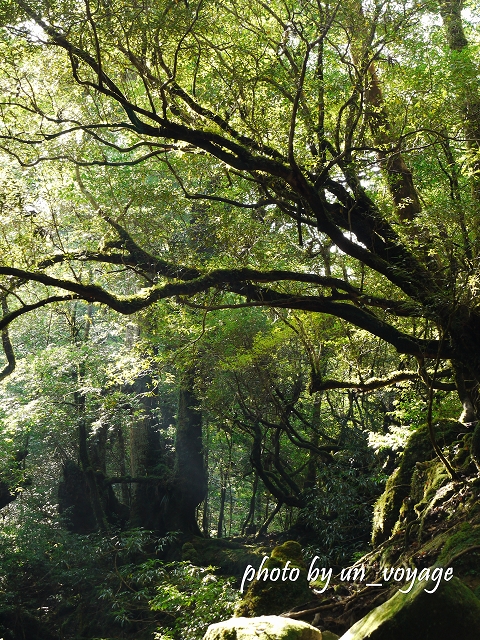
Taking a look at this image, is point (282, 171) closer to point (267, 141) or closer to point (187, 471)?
point (267, 141)

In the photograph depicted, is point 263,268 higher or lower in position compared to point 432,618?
higher

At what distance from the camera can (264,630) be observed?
167 inches

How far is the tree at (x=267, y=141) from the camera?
6324 mm

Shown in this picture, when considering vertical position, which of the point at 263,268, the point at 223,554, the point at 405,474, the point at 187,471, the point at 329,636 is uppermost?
the point at 263,268

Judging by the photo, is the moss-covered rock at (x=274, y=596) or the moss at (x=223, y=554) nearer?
the moss-covered rock at (x=274, y=596)

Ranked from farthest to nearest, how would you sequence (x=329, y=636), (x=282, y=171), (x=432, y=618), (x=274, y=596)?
(x=282, y=171), (x=274, y=596), (x=329, y=636), (x=432, y=618)

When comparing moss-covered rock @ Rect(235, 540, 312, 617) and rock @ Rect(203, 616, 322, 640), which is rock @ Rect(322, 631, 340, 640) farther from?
moss-covered rock @ Rect(235, 540, 312, 617)

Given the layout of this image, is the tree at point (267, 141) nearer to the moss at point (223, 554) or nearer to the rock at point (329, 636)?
the rock at point (329, 636)

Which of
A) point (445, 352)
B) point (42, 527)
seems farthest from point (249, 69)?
point (42, 527)

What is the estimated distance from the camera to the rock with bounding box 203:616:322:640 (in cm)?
419

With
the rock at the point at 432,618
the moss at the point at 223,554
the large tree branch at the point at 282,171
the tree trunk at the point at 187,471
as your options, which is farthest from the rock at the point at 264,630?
the tree trunk at the point at 187,471

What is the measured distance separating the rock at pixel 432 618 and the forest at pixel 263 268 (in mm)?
13

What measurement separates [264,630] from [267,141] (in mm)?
5673

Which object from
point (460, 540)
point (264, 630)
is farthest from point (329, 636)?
point (460, 540)
